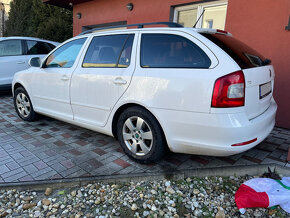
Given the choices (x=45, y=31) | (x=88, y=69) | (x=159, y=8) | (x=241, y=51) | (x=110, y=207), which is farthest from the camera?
(x=45, y=31)

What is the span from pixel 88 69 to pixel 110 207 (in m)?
1.84

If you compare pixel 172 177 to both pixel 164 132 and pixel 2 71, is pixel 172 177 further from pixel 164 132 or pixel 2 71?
pixel 2 71

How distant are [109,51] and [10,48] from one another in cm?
478

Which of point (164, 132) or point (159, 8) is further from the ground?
point (159, 8)

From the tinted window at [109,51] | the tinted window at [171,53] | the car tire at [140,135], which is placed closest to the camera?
the tinted window at [171,53]

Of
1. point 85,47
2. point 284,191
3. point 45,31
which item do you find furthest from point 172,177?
point 45,31

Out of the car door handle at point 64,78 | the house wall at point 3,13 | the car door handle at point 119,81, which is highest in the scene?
the house wall at point 3,13

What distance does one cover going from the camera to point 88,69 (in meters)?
3.08

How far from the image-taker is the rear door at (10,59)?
6123 millimetres

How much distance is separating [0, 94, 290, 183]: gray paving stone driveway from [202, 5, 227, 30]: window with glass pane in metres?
2.72

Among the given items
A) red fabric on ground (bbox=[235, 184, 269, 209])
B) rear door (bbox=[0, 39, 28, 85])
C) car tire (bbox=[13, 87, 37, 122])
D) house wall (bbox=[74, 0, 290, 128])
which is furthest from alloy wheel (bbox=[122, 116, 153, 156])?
rear door (bbox=[0, 39, 28, 85])

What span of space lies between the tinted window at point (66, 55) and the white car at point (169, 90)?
0.11ft

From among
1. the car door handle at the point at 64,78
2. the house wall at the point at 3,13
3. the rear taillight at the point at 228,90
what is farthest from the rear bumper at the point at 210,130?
the house wall at the point at 3,13

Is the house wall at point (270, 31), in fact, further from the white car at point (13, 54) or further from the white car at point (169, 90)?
the white car at point (13, 54)
